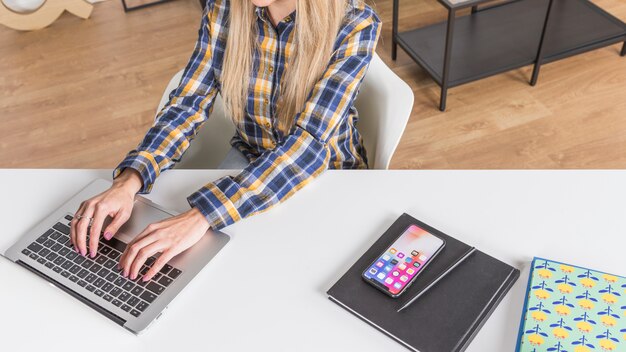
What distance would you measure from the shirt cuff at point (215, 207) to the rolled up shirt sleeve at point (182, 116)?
15cm

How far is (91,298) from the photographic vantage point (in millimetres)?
978

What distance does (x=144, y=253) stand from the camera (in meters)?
1.00

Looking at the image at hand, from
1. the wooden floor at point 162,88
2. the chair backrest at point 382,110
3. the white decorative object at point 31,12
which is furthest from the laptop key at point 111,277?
the white decorative object at point 31,12

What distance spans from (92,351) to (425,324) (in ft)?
1.64

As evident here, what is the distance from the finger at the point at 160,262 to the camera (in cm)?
99

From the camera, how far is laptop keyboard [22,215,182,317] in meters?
0.97

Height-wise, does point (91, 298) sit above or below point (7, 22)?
above

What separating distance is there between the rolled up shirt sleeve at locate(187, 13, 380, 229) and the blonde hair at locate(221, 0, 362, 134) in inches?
1.3

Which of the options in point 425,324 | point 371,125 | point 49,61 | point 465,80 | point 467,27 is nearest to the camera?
point 425,324

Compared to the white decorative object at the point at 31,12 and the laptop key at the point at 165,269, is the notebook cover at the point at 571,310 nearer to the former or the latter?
the laptop key at the point at 165,269

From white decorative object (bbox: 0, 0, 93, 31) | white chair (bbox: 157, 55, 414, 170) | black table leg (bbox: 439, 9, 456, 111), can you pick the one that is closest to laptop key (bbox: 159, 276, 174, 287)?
white chair (bbox: 157, 55, 414, 170)

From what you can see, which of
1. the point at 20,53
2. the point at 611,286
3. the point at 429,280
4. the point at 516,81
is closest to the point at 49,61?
the point at 20,53

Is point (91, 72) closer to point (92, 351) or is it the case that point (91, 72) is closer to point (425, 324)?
point (92, 351)

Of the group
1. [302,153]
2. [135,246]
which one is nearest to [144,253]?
[135,246]
